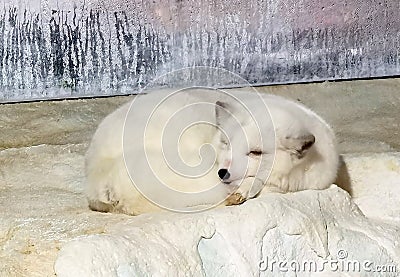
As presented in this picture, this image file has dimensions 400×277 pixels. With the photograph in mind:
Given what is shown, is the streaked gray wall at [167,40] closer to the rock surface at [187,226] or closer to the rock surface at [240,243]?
the rock surface at [187,226]

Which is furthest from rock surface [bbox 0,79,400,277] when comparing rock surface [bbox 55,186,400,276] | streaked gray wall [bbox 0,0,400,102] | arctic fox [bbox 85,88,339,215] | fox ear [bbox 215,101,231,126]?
streaked gray wall [bbox 0,0,400,102]

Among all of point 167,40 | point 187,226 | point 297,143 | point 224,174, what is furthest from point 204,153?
point 167,40

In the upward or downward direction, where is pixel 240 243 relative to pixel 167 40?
downward

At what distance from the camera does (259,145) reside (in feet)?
7.52

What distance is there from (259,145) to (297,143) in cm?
11

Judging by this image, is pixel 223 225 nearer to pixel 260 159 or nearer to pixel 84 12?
pixel 260 159

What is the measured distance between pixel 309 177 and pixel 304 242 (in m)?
0.37

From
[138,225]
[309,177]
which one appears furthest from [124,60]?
[138,225]

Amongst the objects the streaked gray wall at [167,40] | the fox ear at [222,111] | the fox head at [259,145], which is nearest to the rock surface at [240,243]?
the fox head at [259,145]

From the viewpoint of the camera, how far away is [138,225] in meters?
2.03

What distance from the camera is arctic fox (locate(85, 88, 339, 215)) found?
2.29 meters

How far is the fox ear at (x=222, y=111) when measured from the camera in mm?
2369

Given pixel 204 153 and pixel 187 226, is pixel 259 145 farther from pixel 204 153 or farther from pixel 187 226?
pixel 187 226

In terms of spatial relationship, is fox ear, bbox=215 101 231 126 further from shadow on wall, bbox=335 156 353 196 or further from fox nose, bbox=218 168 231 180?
shadow on wall, bbox=335 156 353 196
